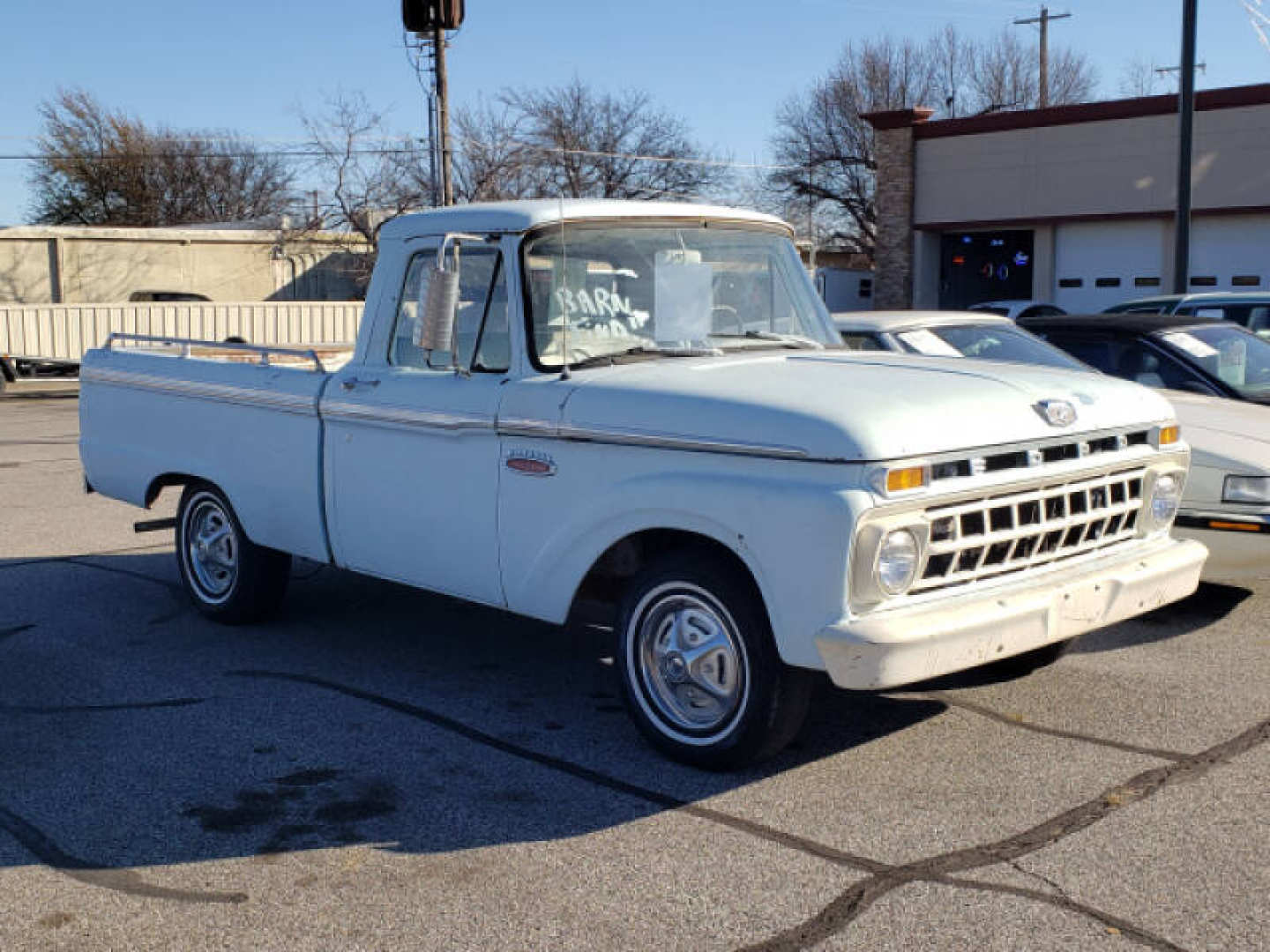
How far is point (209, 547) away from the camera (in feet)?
24.3

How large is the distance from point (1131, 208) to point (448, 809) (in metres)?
27.5

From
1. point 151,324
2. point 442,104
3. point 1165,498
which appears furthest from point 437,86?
point 1165,498

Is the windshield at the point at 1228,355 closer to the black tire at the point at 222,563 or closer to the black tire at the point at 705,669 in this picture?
the black tire at the point at 705,669

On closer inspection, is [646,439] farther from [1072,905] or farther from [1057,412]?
[1072,905]

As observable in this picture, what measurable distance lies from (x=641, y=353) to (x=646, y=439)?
2.54 ft

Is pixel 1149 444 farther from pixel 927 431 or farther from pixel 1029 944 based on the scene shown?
pixel 1029 944

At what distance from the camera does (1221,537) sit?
6.76 metres

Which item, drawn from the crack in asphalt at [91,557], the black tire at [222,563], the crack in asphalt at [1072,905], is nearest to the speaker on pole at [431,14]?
the crack in asphalt at [91,557]

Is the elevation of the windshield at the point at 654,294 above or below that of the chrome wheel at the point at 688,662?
above

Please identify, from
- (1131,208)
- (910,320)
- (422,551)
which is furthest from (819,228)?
(422,551)

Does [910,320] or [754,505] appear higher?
[910,320]

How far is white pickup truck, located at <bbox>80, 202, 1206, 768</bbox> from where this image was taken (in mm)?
4465

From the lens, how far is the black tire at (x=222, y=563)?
281 inches

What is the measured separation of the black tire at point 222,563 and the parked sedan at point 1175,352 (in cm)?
517
